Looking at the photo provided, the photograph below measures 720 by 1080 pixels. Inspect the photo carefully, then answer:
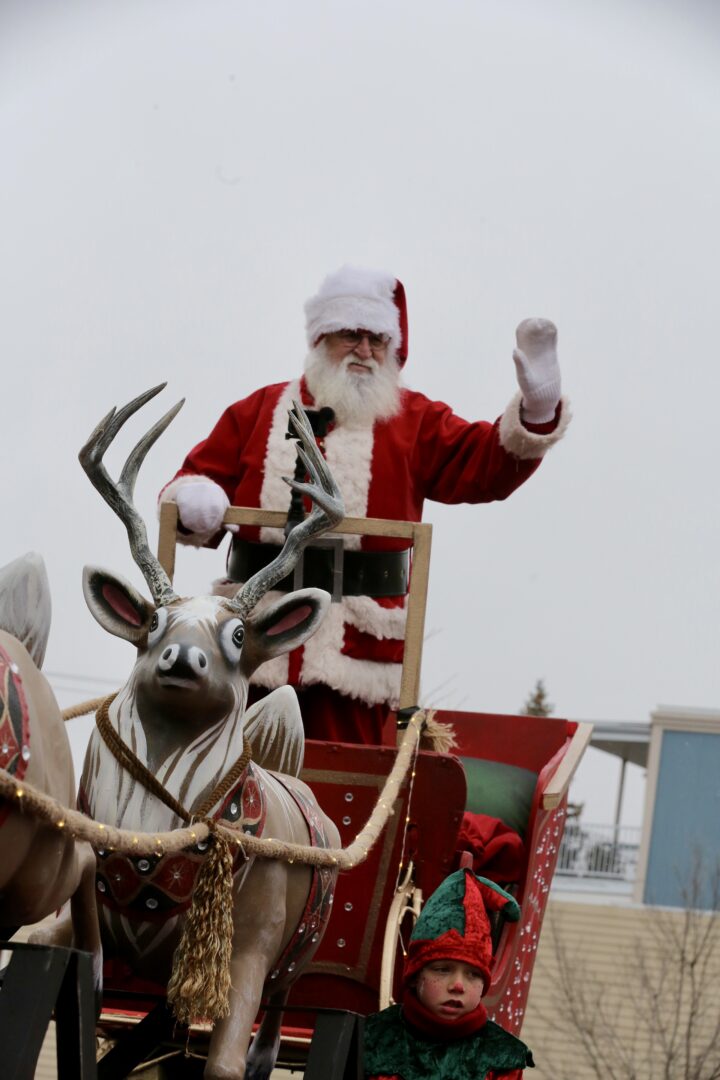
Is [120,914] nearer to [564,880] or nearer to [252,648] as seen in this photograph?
[252,648]

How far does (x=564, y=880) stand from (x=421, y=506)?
19339mm

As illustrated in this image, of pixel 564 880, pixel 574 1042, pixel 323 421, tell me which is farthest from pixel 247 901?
pixel 564 880

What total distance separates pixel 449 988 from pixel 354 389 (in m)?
2.52

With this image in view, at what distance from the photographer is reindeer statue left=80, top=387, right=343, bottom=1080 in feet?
12.9

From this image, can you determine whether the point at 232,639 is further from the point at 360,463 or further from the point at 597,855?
the point at 597,855

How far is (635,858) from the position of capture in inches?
998

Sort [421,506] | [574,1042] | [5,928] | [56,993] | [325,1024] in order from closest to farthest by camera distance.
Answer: [56,993], [5,928], [325,1024], [421,506], [574,1042]

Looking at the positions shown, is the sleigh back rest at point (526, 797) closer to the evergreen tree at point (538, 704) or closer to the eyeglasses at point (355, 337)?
the eyeglasses at point (355, 337)

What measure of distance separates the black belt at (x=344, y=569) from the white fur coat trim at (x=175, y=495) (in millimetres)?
166

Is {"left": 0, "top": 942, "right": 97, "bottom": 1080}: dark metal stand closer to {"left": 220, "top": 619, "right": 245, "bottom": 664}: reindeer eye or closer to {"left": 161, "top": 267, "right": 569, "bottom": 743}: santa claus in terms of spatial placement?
{"left": 220, "top": 619, "right": 245, "bottom": 664}: reindeer eye

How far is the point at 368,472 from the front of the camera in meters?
6.02

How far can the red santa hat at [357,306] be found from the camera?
6.23m

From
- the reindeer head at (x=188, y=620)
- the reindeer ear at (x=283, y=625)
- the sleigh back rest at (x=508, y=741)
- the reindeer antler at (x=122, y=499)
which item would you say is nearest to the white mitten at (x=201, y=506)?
the reindeer head at (x=188, y=620)

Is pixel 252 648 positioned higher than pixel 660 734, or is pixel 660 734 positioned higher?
pixel 252 648
